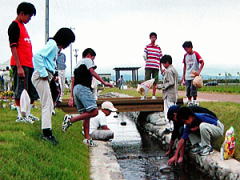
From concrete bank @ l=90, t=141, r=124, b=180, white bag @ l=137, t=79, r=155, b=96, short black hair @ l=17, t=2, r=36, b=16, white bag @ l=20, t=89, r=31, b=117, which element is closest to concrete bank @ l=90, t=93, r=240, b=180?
concrete bank @ l=90, t=141, r=124, b=180

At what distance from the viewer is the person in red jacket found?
5185 millimetres

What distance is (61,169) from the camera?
12.4 feet

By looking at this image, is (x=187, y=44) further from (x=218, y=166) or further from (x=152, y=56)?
(x=218, y=166)

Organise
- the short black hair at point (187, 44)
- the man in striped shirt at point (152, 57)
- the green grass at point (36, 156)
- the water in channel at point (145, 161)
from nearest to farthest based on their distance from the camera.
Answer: the green grass at point (36, 156) < the water in channel at point (145, 161) < the short black hair at point (187, 44) < the man in striped shirt at point (152, 57)

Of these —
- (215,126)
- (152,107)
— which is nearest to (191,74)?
(152,107)

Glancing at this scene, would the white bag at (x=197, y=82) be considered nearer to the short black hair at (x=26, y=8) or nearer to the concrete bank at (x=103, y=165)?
the concrete bank at (x=103, y=165)

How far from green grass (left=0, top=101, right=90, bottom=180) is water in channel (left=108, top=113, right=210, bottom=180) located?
99cm

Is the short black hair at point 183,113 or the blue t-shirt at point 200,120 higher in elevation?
the short black hair at point 183,113

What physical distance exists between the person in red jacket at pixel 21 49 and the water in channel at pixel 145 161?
6.65 feet

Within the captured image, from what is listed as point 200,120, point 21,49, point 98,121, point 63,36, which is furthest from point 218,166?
point 21,49

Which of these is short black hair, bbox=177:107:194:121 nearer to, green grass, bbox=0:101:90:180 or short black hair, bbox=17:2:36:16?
green grass, bbox=0:101:90:180

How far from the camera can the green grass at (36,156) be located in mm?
3375

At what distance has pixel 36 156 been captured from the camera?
155 inches

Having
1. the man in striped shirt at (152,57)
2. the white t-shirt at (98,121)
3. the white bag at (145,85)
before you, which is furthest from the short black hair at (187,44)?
the white t-shirt at (98,121)
